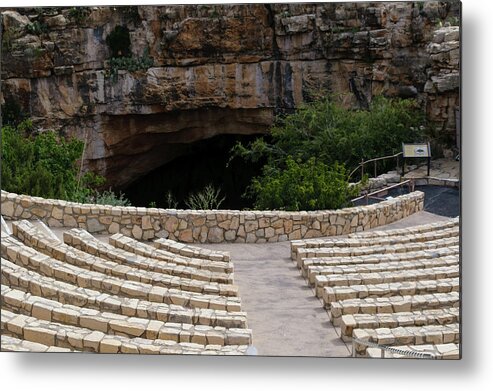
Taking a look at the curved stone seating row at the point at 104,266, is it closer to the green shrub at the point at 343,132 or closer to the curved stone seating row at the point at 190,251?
the curved stone seating row at the point at 190,251

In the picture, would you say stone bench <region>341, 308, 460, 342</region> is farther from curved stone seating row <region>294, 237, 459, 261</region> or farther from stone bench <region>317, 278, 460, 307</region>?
curved stone seating row <region>294, 237, 459, 261</region>

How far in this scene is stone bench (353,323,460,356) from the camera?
5.71 m

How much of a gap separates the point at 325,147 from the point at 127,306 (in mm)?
6413

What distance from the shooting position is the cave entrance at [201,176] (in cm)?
1309

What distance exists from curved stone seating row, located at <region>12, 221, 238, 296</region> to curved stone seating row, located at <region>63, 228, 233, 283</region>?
0.24 feet

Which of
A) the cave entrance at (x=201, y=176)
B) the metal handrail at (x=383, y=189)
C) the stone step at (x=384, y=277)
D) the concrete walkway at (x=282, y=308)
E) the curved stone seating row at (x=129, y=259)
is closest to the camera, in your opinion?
the concrete walkway at (x=282, y=308)

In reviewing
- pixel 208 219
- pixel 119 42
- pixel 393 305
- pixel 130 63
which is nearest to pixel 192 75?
pixel 130 63

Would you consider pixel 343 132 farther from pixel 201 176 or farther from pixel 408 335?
pixel 408 335

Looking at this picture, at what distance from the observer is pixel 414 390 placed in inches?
226

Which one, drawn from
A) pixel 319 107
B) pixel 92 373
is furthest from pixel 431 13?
pixel 319 107

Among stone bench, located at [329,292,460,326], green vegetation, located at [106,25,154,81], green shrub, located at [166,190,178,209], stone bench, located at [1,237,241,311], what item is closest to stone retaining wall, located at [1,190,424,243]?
stone bench, located at [1,237,241,311]

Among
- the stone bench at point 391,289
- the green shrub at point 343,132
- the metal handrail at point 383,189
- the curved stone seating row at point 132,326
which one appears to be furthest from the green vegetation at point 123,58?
the curved stone seating row at point 132,326

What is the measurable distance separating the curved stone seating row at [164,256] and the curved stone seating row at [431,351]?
1.91 metres

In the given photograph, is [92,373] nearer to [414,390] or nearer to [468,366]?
[414,390]
